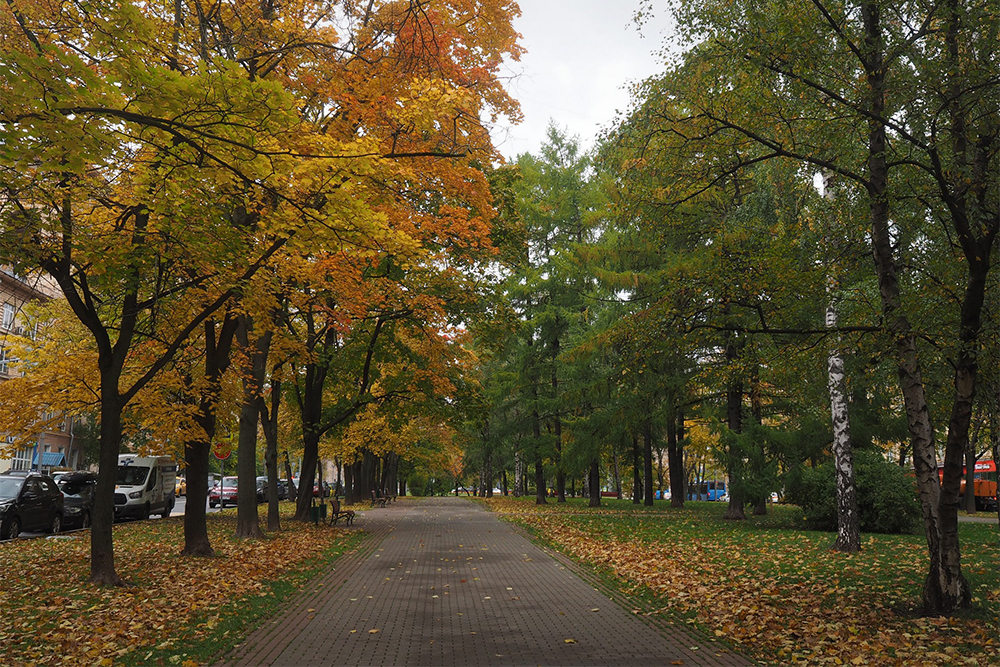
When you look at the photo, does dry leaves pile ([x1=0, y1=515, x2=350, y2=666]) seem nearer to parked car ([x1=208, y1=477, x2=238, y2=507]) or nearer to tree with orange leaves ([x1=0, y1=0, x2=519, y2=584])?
tree with orange leaves ([x1=0, y1=0, x2=519, y2=584])

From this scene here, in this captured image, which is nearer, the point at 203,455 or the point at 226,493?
the point at 203,455

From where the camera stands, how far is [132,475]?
96.1 ft

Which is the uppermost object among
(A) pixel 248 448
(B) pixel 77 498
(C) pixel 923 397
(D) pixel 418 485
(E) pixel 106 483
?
(C) pixel 923 397

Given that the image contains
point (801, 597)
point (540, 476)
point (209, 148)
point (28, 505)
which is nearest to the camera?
point (209, 148)

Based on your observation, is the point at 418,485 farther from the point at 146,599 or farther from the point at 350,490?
the point at 146,599

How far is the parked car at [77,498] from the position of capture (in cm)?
2339

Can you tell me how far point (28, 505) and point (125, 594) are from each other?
498 inches

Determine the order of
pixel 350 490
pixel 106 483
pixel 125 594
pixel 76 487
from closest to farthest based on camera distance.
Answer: pixel 125 594, pixel 106 483, pixel 76 487, pixel 350 490

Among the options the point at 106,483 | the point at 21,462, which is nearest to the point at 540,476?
the point at 106,483

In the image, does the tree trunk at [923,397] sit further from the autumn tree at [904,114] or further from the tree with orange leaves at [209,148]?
the tree with orange leaves at [209,148]

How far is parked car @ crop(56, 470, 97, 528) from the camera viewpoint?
23.4 m

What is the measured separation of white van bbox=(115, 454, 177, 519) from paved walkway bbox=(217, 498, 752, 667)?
17896 mm

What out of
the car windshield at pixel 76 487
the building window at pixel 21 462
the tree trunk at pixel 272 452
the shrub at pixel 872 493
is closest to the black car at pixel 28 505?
the car windshield at pixel 76 487

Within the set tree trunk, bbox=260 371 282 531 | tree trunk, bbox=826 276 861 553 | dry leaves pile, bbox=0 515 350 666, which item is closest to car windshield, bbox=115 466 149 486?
tree trunk, bbox=260 371 282 531
